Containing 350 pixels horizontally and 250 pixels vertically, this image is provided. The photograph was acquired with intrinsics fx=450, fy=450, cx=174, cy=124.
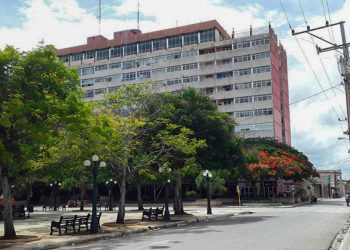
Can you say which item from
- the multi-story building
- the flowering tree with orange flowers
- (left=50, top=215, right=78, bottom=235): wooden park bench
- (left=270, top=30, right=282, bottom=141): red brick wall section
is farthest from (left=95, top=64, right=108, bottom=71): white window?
(left=50, top=215, right=78, bottom=235): wooden park bench

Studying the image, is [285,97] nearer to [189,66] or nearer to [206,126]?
[189,66]

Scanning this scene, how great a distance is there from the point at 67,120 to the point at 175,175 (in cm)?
1581

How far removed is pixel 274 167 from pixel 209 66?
123ft

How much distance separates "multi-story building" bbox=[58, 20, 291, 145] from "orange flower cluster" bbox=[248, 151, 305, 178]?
925 inches

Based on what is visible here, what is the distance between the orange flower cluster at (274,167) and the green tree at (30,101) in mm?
40646

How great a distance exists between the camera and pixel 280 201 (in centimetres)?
5931

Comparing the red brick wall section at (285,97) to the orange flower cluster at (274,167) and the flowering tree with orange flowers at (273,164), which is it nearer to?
the flowering tree with orange flowers at (273,164)

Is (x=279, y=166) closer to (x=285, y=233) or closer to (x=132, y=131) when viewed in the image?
(x=132, y=131)

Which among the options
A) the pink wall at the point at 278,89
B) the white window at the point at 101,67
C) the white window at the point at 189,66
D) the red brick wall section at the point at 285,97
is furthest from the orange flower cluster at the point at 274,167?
the white window at the point at 101,67

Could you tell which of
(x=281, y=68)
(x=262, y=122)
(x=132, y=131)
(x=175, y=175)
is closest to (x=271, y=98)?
(x=262, y=122)

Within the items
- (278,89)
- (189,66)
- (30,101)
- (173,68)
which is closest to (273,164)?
(278,89)

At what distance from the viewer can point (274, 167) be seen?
57719 millimetres

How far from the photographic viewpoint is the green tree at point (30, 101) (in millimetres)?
17000

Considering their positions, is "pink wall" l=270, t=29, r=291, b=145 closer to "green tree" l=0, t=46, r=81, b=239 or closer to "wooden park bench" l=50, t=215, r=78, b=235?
"wooden park bench" l=50, t=215, r=78, b=235
